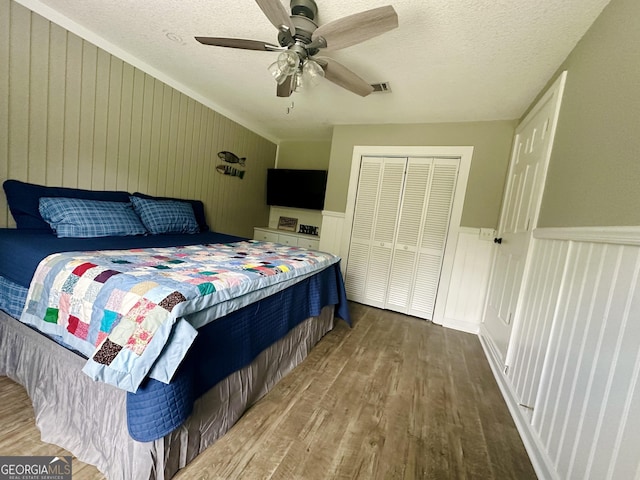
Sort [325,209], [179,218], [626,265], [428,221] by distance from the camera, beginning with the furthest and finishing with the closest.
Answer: [325,209]
[428,221]
[179,218]
[626,265]

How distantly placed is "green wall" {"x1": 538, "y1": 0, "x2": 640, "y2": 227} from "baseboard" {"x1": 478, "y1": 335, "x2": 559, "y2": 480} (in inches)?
42.9

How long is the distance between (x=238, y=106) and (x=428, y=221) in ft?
8.91

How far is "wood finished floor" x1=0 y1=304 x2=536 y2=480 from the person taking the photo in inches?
44.4

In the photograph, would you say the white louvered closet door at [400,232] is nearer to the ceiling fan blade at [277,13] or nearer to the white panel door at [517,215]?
the white panel door at [517,215]

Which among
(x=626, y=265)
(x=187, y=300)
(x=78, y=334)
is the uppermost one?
(x=626, y=265)

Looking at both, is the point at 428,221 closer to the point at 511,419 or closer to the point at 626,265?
the point at 511,419

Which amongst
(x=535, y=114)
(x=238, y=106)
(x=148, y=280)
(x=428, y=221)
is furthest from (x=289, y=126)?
(x=148, y=280)

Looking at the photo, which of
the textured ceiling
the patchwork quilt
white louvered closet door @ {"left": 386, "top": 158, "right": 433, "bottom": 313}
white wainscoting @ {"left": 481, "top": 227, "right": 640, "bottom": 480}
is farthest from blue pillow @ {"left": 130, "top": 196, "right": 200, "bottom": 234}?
white wainscoting @ {"left": 481, "top": 227, "right": 640, "bottom": 480}

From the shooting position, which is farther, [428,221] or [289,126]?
[289,126]

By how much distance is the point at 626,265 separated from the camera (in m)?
0.88

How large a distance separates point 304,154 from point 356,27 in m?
3.09

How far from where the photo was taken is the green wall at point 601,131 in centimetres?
98

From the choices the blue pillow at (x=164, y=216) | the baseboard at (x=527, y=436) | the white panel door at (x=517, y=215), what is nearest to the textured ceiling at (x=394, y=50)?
the white panel door at (x=517, y=215)

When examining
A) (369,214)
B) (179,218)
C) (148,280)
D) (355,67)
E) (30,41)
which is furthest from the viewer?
(369,214)
